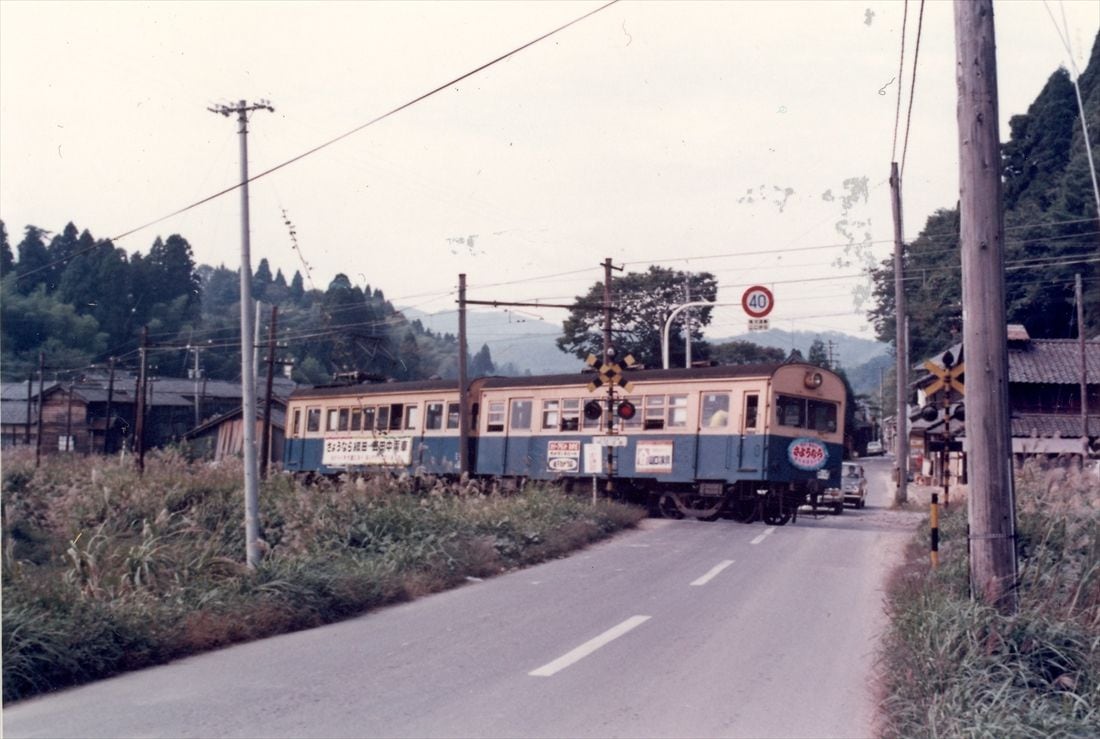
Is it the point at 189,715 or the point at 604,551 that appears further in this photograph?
the point at 604,551

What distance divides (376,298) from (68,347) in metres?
17.0

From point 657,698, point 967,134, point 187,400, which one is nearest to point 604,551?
point 657,698

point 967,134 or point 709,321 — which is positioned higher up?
point 709,321

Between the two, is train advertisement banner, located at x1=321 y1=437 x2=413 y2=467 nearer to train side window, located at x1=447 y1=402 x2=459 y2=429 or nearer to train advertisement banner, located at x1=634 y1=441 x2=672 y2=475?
train side window, located at x1=447 y1=402 x2=459 y2=429

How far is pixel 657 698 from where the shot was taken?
7.04 m

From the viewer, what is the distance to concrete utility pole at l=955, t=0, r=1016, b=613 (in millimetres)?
6641

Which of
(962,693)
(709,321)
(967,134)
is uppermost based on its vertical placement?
(709,321)

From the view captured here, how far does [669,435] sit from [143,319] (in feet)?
112

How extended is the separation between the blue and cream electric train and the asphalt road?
8.02 metres

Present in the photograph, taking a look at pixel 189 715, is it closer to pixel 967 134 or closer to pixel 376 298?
pixel 967 134

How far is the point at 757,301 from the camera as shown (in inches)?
820

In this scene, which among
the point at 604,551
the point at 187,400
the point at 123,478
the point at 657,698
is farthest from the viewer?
the point at 187,400

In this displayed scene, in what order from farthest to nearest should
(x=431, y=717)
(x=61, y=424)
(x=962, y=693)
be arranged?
(x=61, y=424) < (x=431, y=717) < (x=962, y=693)

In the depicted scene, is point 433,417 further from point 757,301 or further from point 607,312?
point 757,301
